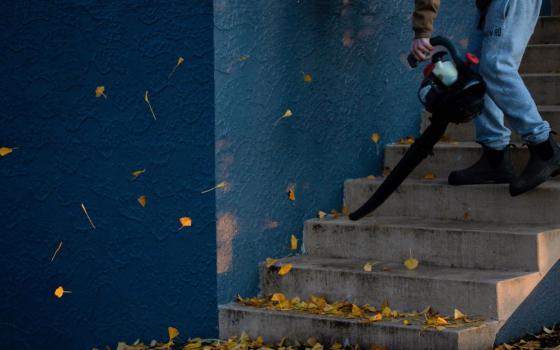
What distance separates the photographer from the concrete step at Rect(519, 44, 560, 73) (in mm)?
7074

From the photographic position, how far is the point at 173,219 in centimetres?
542

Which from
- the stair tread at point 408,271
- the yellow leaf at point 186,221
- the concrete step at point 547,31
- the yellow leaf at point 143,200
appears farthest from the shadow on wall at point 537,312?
the concrete step at point 547,31

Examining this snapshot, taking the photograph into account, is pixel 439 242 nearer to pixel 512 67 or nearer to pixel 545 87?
pixel 512 67

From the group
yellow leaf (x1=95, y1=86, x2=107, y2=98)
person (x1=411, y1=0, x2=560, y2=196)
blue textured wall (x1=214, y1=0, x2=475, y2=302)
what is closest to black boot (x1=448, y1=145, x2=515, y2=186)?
person (x1=411, y1=0, x2=560, y2=196)

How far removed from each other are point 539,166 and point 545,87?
1443mm

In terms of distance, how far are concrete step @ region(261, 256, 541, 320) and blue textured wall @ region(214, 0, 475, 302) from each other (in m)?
0.23

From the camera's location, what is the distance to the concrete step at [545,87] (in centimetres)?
656

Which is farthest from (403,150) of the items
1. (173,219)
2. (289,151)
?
(173,219)

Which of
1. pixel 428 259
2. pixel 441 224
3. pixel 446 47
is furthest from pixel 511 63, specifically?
pixel 428 259

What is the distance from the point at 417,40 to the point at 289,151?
0.89 metres

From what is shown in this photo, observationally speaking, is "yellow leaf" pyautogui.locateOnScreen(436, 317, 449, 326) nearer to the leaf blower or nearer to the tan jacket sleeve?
the leaf blower

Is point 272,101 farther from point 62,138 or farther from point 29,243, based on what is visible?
point 29,243

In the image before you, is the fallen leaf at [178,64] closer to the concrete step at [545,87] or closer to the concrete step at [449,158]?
the concrete step at [449,158]

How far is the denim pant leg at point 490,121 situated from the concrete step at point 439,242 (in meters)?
0.44
